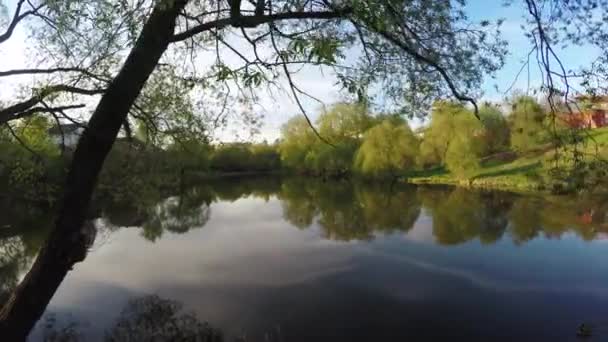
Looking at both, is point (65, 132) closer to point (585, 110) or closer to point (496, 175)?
point (585, 110)

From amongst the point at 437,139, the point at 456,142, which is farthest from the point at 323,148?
the point at 456,142

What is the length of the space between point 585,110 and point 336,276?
11808 millimetres

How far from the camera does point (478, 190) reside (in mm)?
36906

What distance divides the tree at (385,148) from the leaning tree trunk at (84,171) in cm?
4401

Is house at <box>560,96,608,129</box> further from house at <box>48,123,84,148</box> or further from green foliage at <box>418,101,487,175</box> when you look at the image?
green foliage at <box>418,101,487,175</box>

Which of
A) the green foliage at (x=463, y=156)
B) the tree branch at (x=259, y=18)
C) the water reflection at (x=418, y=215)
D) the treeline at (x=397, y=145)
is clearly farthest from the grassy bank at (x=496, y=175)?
the tree branch at (x=259, y=18)

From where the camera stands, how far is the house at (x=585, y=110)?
2711 mm

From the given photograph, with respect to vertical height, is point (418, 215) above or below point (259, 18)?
below

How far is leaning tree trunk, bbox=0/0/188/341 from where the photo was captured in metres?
2.66

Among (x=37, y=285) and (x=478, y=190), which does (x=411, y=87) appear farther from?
(x=478, y=190)

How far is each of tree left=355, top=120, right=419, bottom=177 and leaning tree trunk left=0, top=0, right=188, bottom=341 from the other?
44009mm

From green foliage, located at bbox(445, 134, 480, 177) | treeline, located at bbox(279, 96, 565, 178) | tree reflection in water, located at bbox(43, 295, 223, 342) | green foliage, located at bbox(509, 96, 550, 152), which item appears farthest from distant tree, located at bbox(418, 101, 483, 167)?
green foliage, located at bbox(509, 96, 550, 152)

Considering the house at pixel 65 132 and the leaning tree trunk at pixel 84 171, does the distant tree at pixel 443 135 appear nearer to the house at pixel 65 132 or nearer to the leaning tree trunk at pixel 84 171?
the house at pixel 65 132

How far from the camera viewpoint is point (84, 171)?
2.73 meters
